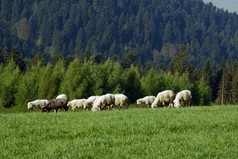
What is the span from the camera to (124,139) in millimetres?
11703

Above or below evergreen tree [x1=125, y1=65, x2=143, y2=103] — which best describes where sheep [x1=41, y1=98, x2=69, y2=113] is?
below

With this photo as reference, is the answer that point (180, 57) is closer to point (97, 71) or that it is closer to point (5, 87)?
point (97, 71)

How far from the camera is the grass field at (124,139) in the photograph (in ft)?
32.4

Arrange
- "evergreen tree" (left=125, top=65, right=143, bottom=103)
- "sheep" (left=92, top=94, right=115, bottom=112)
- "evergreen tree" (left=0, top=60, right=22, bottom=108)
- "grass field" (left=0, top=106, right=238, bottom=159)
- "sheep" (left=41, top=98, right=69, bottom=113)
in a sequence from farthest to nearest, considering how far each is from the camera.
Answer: "evergreen tree" (left=125, top=65, right=143, bottom=103), "evergreen tree" (left=0, top=60, right=22, bottom=108), "sheep" (left=92, top=94, right=115, bottom=112), "sheep" (left=41, top=98, right=69, bottom=113), "grass field" (left=0, top=106, right=238, bottom=159)

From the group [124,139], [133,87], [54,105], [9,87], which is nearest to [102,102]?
[54,105]

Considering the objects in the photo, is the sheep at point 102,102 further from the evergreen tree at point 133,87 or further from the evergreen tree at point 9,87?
the evergreen tree at point 133,87

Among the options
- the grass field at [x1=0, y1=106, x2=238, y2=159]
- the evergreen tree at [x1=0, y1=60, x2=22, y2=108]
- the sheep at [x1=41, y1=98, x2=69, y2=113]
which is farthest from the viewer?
the evergreen tree at [x1=0, y1=60, x2=22, y2=108]

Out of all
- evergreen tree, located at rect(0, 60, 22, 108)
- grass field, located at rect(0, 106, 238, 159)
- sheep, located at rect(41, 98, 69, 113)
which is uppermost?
evergreen tree, located at rect(0, 60, 22, 108)

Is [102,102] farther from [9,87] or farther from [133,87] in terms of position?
[133,87]

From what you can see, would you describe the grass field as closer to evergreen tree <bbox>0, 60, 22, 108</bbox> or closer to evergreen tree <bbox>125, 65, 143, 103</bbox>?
evergreen tree <bbox>0, 60, 22, 108</bbox>

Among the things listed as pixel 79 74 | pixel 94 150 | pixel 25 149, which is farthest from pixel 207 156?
pixel 79 74


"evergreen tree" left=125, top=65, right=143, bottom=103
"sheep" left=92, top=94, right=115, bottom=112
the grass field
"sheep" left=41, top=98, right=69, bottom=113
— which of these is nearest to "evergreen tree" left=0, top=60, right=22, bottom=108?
"evergreen tree" left=125, top=65, right=143, bottom=103

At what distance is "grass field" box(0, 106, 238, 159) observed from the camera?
32.4ft

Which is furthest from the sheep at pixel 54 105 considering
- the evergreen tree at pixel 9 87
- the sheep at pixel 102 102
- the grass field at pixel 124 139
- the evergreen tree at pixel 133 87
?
the evergreen tree at pixel 133 87
